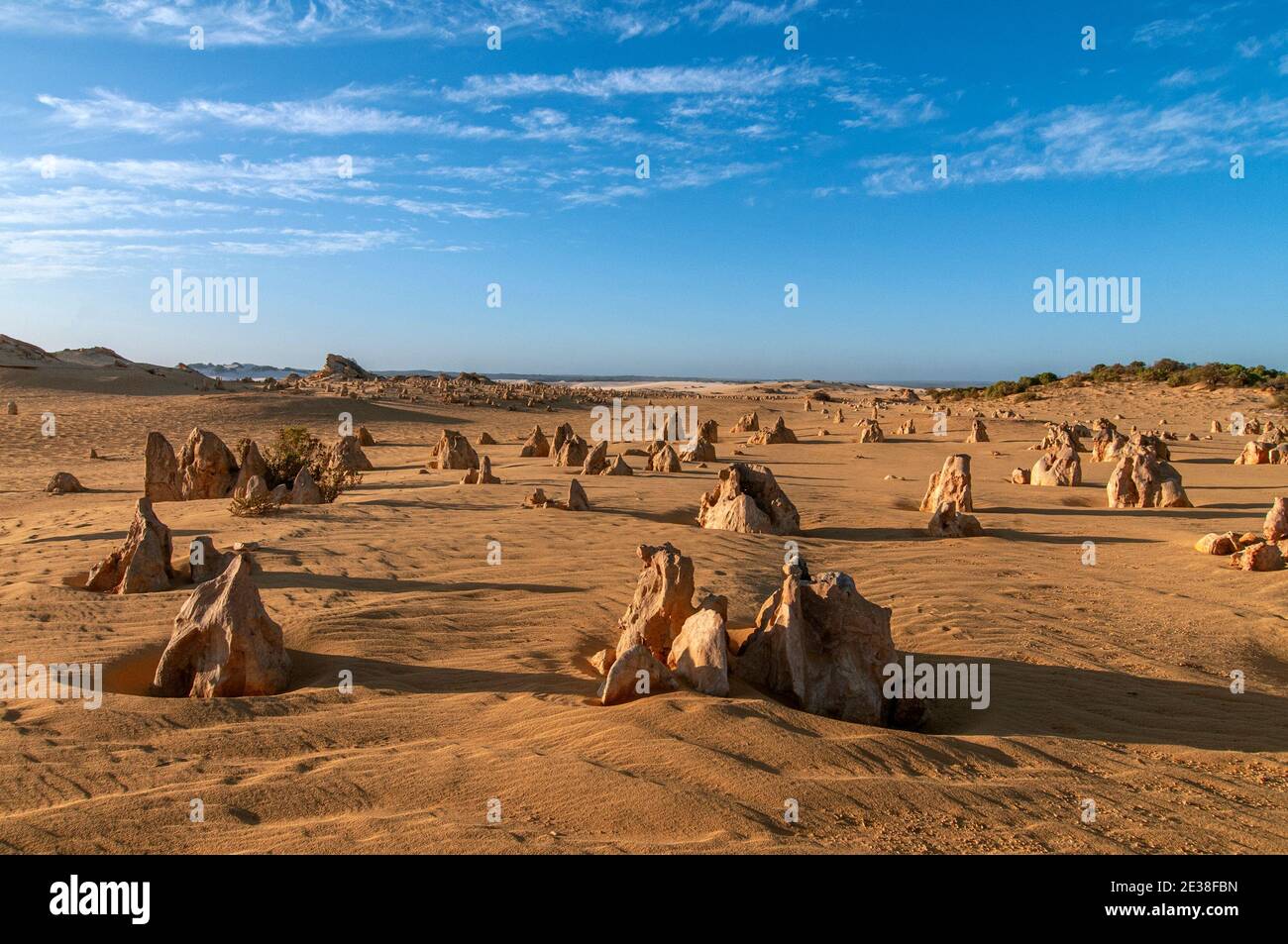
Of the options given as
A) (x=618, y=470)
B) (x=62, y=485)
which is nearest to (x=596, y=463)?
(x=618, y=470)

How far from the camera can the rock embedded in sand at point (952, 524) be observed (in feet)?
35.1

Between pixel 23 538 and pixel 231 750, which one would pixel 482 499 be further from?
pixel 231 750

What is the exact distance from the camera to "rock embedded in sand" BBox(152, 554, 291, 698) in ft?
16.6

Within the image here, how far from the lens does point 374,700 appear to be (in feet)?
16.4

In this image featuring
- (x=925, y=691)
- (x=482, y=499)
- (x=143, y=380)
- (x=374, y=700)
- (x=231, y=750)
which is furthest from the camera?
(x=143, y=380)

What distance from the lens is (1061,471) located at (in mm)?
15719

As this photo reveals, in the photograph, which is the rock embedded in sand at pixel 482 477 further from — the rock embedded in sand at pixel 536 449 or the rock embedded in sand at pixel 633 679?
the rock embedded in sand at pixel 633 679

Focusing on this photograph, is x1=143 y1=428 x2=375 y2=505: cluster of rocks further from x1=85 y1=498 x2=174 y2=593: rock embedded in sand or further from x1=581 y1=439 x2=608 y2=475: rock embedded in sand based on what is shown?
x1=85 y1=498 x2=174 y2=593: rock embedded in sand

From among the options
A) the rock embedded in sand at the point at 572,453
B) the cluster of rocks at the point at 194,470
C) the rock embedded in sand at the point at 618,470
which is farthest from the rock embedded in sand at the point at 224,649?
the rock embedded in sand at the point at 572,453

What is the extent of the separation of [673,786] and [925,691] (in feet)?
7.64
